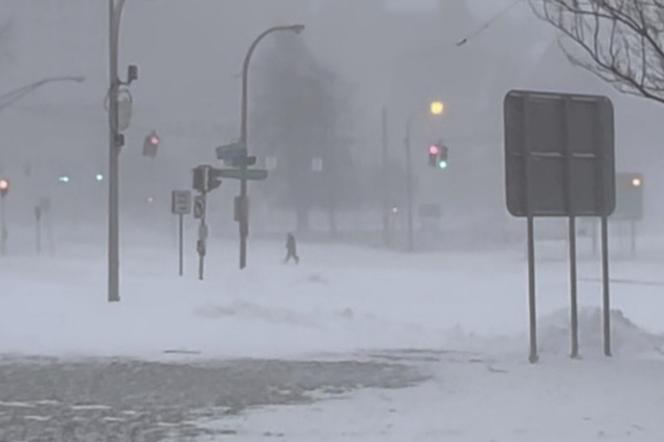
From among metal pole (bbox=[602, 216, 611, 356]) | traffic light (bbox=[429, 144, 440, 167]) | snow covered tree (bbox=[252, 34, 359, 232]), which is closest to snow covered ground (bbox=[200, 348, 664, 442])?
metal pole (bbox=[602, 216, 611, 356])

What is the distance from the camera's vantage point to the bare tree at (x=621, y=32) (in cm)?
1399

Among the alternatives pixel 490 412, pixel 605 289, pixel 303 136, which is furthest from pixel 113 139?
pixel 303 136

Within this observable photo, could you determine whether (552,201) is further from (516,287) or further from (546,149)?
(516,287)

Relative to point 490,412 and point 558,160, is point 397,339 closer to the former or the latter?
point 558,160

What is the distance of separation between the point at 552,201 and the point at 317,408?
4.98m

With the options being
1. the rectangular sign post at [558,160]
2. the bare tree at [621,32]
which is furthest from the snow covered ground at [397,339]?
the bare tree at [621,32]

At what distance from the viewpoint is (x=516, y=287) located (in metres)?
37.1

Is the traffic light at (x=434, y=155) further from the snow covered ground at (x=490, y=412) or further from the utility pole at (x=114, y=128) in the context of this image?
the snow covered ground at (x=490, y=412)

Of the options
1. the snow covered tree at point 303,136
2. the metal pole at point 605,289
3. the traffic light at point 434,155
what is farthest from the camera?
the snow covered tree at point 303,136

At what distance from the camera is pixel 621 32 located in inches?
594

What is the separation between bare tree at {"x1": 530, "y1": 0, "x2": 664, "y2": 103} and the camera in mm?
13992

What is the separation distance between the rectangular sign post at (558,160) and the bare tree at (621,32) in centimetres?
57

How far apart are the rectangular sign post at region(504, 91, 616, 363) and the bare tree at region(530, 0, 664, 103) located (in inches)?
22.3

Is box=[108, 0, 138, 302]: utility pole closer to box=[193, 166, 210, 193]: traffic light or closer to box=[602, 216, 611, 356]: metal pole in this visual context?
box=[193, 166, 210, 193]: traffic light
